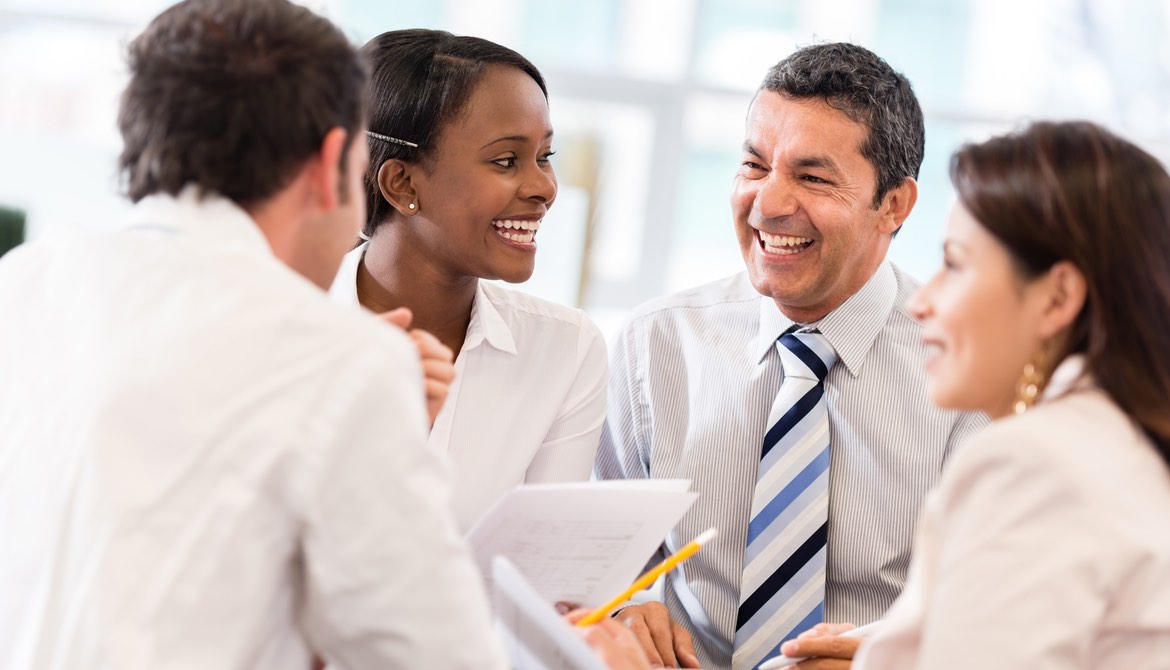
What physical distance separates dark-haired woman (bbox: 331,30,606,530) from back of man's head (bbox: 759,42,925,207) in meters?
0.47

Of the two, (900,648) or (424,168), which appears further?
(424,168)

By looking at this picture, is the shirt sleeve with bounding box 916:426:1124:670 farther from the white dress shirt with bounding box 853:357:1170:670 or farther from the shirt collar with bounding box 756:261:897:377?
the shirt collar with bounding box 756:261:897:377

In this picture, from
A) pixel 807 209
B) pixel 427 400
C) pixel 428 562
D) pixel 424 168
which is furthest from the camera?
pixel 807 209

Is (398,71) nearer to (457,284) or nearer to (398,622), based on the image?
(457,284)

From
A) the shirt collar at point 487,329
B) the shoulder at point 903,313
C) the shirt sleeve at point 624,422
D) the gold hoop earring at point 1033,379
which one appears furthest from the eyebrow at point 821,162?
the gold hoop earring at point 1033,379

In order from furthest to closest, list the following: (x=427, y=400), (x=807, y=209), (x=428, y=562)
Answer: (x=807, y=209) → (x=427, y=400) → (x=428, y=562)

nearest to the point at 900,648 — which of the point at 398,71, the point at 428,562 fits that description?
the point at 428,562

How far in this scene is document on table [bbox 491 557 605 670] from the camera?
1.20m

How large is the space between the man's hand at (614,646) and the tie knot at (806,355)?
673 millimetres

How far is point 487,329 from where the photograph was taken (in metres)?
1.99

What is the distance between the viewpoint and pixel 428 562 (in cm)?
106

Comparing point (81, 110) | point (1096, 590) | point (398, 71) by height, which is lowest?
point (81, 110)

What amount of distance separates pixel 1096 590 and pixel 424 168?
1244 millimetres

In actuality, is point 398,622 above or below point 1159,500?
below
